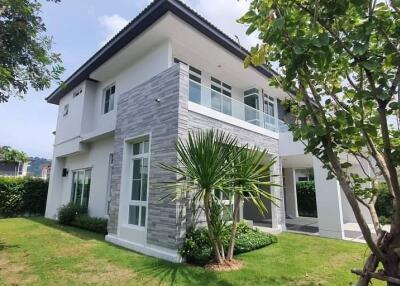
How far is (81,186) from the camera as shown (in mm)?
16188

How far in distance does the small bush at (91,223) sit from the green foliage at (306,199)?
43.3 ft

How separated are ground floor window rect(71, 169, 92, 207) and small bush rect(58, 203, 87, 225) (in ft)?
1.52

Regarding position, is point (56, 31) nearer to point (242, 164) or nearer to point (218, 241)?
point (242, 164)

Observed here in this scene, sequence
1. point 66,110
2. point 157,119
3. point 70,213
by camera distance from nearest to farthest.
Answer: point 157,119 → point 70,213 → point 66,110

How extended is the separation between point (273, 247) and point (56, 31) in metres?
10.4

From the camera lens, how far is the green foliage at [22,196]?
18.4 metres

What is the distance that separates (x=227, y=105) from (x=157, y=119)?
10.2 ft

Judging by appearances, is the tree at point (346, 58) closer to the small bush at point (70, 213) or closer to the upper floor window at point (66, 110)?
the small bush at point (70, 213)

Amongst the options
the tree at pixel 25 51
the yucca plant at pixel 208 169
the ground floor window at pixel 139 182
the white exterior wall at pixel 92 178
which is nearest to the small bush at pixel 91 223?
the white exterior wall at pixel 92 178

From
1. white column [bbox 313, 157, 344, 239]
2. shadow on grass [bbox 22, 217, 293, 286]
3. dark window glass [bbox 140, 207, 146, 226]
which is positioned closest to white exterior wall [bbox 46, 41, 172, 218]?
dark window glass [bbox 140, 207, 146, 226]

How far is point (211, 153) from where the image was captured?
6977mm

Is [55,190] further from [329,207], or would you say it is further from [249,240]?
[329,207]

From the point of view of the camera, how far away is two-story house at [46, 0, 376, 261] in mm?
8594

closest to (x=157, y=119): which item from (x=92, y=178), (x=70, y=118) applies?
(x=92, y=178)
